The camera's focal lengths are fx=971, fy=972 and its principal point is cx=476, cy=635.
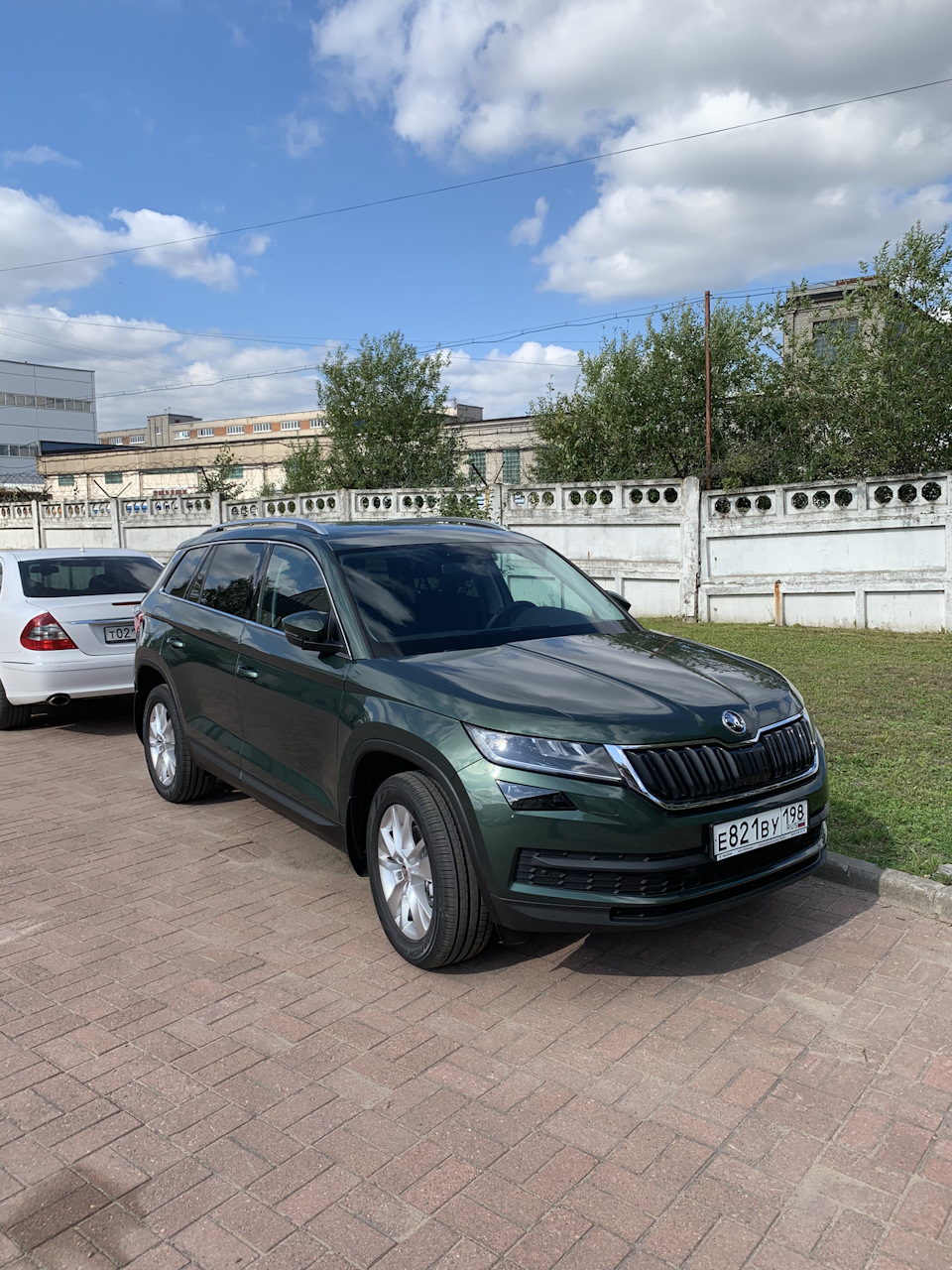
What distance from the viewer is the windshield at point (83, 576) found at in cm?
866

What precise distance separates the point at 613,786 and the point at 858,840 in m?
2.22

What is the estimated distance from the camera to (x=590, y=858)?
3.31 m

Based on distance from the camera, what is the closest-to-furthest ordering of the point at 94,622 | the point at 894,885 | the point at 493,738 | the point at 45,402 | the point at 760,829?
1. the point at 493,738
2. the point at 760,829
3. the point at 894,885
4. the point at 94,622
5. the point at 45,402

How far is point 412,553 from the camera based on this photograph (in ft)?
15.5

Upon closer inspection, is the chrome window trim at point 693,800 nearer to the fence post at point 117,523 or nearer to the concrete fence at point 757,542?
the concrete fence at point 757,542

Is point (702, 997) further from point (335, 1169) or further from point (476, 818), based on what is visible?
point (335, 1169)

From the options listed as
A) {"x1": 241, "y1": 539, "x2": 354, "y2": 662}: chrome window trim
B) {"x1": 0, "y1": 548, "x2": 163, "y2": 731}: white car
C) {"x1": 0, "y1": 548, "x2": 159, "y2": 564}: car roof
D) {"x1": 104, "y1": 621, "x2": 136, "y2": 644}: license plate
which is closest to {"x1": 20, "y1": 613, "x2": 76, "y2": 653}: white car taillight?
{"x1": 0, "y1": 548, "x2": 163, "y2": 731}: white car

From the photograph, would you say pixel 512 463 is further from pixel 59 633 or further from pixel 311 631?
pixel 311 631

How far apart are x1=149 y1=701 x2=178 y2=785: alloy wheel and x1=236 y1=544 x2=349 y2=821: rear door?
49.8 inches

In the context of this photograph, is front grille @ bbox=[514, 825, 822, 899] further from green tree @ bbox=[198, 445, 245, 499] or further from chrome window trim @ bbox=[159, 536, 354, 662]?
green tree @ bbox=[198, 445, 245, 499]

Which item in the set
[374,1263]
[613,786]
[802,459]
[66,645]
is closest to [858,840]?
[613,786]

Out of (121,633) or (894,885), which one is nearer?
(894,885)

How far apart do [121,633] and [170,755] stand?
8.70ft

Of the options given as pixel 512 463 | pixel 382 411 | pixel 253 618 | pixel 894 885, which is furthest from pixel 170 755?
pixel 512 463
